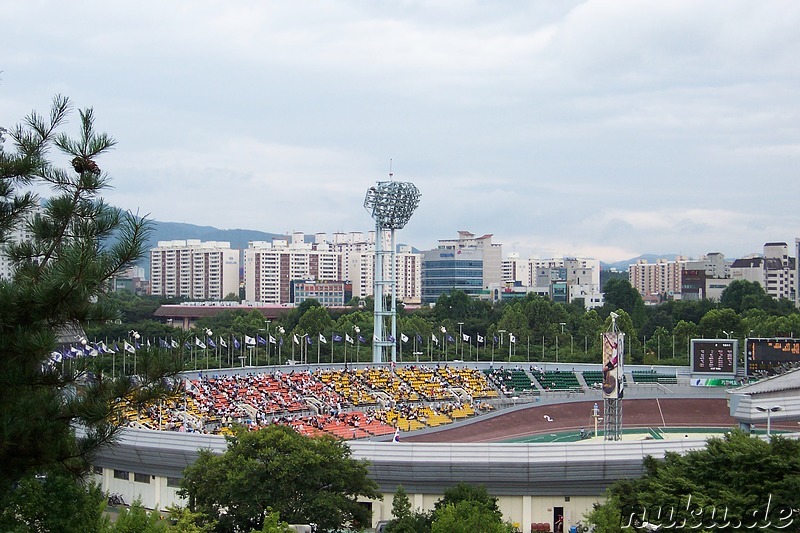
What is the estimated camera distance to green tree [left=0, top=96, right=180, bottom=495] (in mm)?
9562

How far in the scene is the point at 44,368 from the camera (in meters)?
10.2

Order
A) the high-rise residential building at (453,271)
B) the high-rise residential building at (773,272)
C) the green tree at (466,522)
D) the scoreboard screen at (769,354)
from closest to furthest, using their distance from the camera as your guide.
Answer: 1. the green tree at (466,522)
2. the scoreboard screen at (769,354)
3. the high-rise residential building at (773,272)
4. the high-rise residential building at (453,271)

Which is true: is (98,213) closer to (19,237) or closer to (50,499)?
(19,237)

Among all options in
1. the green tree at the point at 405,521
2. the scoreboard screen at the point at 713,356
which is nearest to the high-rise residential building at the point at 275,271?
the scoreboard screen at the point at 713,356

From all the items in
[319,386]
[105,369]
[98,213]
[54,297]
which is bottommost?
[319,386]

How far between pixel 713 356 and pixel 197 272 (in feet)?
395

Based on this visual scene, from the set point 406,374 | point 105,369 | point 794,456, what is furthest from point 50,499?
point 406,374

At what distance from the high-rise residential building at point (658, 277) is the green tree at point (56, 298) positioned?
170 metres

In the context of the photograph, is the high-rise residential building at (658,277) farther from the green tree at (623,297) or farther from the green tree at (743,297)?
the green tree at (623,297)

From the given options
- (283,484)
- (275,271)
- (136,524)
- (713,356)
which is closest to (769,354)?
(713,356)

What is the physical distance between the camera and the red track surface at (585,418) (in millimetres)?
44812

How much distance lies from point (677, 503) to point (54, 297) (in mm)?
13909

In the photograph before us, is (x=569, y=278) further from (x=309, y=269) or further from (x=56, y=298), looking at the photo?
(x=56, y=298)

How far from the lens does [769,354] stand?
49.7m
